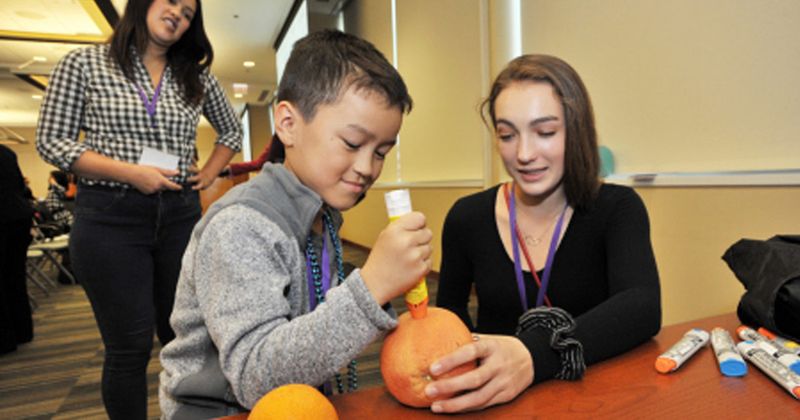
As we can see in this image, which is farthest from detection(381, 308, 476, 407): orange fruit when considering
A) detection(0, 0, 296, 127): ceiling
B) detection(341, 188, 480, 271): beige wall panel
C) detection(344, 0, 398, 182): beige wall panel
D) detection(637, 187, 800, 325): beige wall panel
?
detection(0, 0, 296, 127): ceiling

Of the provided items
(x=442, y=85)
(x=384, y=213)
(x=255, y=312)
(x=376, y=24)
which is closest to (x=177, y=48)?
(x=255, y=312)

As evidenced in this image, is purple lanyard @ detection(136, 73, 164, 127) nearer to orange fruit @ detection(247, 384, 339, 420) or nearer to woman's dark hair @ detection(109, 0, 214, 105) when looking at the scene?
woman's dark hair @ detection(109, 0, 214, 105)

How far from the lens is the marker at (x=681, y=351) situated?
0.67 m

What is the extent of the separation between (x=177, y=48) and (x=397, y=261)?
4.57 feet

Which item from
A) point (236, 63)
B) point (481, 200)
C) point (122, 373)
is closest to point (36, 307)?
point (122, 373)

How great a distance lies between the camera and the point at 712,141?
79.4 inches

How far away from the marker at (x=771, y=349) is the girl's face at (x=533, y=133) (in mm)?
531

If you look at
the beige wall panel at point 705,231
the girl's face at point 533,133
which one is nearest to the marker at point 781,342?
the girl's face at point 533,133

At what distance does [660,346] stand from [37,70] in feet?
42.2

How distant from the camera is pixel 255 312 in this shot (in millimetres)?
618

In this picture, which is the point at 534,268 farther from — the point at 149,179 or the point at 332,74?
the point at 149,179

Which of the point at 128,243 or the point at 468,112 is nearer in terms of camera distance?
the point at 128,243

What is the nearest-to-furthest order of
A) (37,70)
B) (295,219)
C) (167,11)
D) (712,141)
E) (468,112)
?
(295,219) → (167,11) → (712,141) → (468,112) → (37,70)

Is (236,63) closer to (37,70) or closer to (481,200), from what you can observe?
(37,70)
